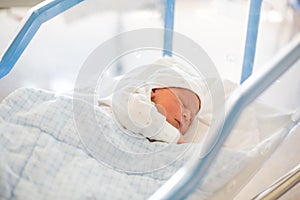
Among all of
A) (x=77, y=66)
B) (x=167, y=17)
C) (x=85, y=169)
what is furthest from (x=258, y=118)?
(x=77, y=66)

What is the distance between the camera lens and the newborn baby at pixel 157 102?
104cm

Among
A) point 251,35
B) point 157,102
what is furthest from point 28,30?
point 251,35

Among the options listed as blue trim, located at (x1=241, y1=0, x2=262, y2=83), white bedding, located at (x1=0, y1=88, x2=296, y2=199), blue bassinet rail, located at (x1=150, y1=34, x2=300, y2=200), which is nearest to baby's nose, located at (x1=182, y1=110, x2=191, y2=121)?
white bedding, located at (x1=0, y1=88, x2=296, y2=199)

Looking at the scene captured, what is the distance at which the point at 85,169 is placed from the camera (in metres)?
0.91

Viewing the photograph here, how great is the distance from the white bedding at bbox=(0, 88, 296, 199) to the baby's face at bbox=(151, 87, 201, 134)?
117mm

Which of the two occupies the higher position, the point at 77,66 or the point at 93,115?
the point at 93,115

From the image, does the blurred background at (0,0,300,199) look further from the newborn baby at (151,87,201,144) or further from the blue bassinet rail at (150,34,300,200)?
the blue bassinet rail at (150,34,300,200)

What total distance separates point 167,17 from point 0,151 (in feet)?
3.24

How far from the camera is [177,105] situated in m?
1.11

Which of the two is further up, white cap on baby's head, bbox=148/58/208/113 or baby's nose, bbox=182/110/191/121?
white cap on baby's head, bbox=148/58/208/113

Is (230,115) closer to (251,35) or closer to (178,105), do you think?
(178,105)

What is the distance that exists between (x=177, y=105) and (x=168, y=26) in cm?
68

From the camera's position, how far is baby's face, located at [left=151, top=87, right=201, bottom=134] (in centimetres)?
110

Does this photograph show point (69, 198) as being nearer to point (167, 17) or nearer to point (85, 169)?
point (85, 169)
